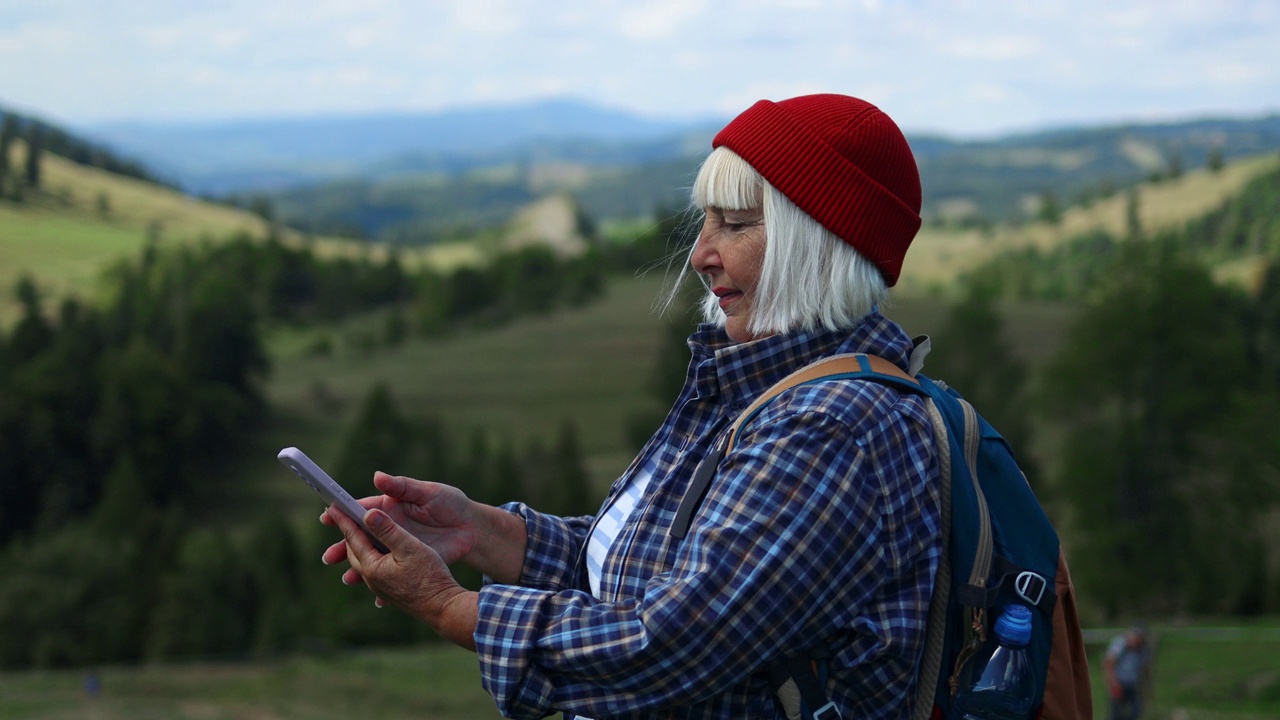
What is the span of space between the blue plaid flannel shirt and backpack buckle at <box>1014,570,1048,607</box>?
17 cm

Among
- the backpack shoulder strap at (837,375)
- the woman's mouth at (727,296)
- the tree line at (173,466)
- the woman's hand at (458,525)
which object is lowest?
the tree line at (173,466)

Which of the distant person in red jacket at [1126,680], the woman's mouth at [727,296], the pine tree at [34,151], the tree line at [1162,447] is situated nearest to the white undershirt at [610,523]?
the woman's mouth at [727,296]

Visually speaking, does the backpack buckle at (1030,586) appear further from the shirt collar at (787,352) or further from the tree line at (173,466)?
the tree line at (173,466)

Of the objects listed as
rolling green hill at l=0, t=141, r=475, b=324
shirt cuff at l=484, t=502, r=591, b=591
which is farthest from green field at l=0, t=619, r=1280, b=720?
rolling green hill at l=0, t=141, r=475, b=324

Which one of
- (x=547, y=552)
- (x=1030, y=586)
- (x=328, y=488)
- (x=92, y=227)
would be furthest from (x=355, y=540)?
(x=92, y=227)

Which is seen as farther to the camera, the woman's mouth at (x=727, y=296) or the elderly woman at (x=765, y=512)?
the woman's mouth at (x=727, y=296)

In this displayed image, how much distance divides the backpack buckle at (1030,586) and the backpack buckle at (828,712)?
15.5 inches

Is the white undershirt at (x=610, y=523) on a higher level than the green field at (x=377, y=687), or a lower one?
higher

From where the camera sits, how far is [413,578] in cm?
226

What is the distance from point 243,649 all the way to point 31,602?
947 cm

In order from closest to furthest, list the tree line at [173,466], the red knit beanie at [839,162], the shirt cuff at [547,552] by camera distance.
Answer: the red knit beanie at [839,162] → the shirt cuff at [547,552] → the tree line at [173,466]

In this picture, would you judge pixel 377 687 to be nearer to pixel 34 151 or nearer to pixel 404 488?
pixel 404 488

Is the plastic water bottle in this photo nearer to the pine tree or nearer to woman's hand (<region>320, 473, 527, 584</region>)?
woman's hand (<region>320, 473, 527, 584</region>)

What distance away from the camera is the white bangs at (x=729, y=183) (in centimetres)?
231
